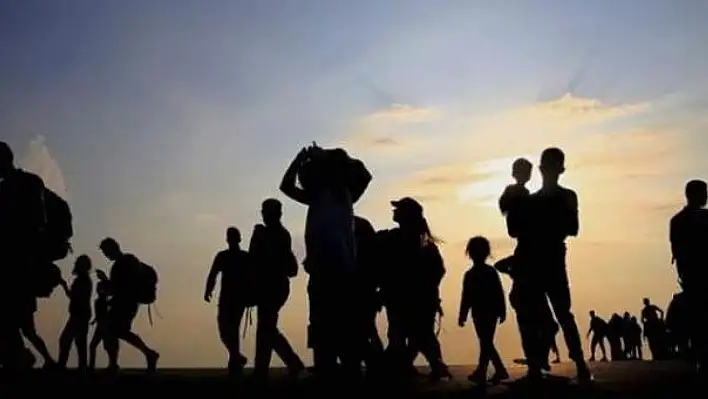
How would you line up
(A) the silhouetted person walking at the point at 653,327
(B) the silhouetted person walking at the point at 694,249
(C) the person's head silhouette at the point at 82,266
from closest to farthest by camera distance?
(B) the silhouetted person walking at the point at 694,249, (C) the person's head silhouette at the point at 82,266, (A) the silhouetted person walking at the point at 653,327

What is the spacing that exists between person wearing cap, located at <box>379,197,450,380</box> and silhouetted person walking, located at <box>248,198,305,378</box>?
1.49 m

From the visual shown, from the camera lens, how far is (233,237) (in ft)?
45.5

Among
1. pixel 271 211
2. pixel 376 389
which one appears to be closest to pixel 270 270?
pixel 271 211

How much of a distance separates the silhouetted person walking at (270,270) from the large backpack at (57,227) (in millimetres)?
2667

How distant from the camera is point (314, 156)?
855cm

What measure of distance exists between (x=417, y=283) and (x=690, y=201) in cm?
315

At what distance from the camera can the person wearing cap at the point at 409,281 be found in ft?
36.5

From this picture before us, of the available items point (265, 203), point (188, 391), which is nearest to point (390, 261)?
point (265, 203)

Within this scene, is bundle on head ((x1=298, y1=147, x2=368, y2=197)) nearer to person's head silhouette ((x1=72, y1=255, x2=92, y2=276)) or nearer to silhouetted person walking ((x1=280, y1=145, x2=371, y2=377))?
silhouetted person walking ((x1=280, y1=145, x2=371, y2=377))

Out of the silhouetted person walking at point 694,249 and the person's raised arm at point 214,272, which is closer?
the silhouetted person walking at point 694,249

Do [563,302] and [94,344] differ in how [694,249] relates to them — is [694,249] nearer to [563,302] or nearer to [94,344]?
[563,302]

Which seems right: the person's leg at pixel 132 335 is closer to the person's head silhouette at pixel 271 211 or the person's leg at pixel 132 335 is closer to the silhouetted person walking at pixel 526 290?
the person's head silhouette at pixel 271 211

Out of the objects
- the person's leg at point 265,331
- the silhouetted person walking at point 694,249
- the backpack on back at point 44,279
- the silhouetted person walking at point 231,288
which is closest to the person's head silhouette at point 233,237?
the silhouetted person walking at point 231,288

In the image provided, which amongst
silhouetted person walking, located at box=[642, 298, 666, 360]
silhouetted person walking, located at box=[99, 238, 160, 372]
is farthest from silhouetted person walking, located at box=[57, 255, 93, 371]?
silhouetted person walking, located at box=[642, 298, 666, 360]
